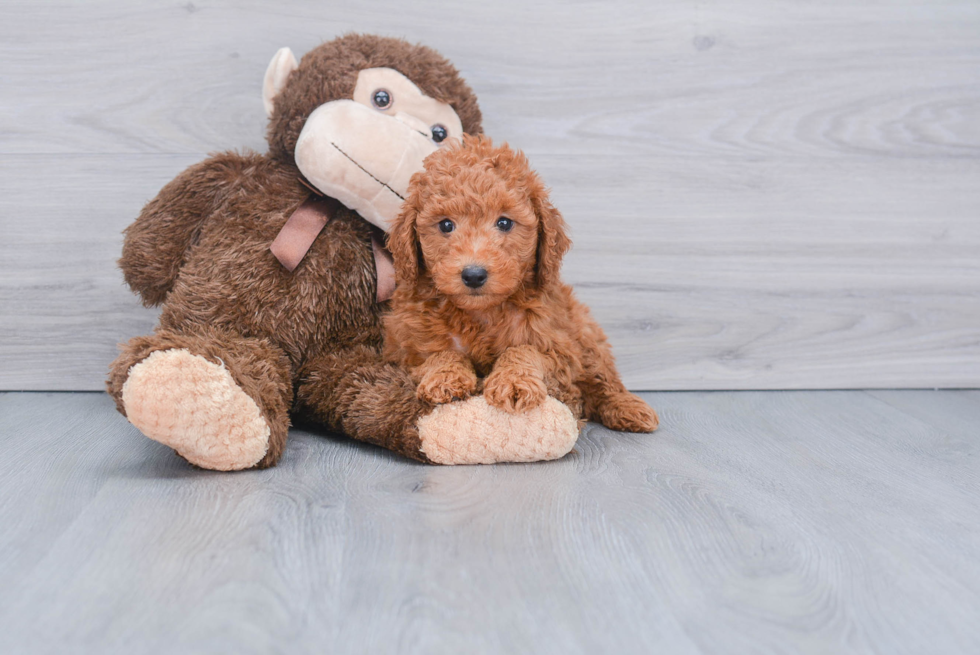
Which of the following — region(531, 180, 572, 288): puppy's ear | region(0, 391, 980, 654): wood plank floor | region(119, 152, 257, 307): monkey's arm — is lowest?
region(0, 391, 980, 654): wood plank floor

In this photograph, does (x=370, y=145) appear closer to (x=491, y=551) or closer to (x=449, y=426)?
(x=449, y=426)

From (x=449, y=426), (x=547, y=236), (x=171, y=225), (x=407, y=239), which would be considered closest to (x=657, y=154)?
(x=547, y=236)

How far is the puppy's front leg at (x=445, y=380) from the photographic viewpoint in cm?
99

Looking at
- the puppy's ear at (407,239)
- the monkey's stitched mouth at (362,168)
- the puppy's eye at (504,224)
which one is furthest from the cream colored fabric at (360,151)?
the puppy's eye at (504,224)

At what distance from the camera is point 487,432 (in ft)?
3.28

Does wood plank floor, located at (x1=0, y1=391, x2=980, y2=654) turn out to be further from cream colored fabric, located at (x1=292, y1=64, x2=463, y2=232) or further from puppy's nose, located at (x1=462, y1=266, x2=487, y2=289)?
cream colored fabric, located at (x1=292, y1=64, x2=463, y2=232)

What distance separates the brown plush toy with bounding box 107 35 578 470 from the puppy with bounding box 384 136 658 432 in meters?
0.05

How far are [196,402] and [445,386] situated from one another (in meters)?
0.32

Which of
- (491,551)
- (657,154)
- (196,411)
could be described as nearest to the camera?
(491,551)

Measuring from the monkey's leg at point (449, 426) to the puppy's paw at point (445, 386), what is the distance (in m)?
0.02

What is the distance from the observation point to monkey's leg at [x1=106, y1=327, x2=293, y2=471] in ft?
2.93

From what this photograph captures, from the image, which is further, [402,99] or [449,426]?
[402,99]

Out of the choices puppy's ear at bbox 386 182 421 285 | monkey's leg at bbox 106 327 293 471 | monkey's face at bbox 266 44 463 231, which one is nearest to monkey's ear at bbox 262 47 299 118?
monkey's face at bbox 266 44 463 231

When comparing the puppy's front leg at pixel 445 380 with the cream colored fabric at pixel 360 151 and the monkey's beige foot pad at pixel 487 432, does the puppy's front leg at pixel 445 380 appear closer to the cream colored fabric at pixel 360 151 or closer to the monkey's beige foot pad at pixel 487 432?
the monkey's beige foot pad at pixel 487 432
